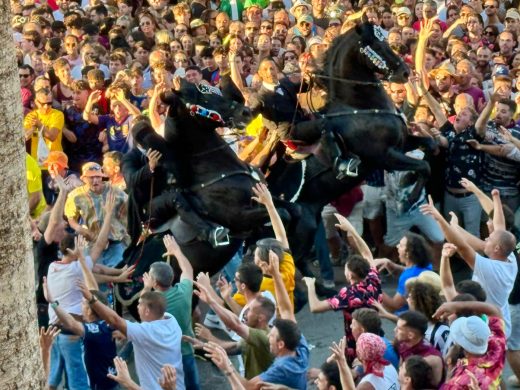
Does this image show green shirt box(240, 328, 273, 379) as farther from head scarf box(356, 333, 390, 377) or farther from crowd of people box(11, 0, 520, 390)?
head scarf box(356, 333, 390, 377)

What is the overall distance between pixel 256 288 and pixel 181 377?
785mm

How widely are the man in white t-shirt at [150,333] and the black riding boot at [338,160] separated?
404cm

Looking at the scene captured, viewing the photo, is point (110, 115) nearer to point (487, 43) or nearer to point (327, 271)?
point (327, 271)

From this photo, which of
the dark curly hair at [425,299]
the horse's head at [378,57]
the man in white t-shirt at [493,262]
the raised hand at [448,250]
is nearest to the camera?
the dark curly hair at [425,299]

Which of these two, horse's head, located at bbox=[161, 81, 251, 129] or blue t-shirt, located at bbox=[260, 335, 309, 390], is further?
horse's head, located at bbox=[161, 81, 251, 129]

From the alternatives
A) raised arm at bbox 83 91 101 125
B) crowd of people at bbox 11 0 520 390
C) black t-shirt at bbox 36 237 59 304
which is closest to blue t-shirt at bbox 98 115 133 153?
crowd of people at bbox 11 0 520 390

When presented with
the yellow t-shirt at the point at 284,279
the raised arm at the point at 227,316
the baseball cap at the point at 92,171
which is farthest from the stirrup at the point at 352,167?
the raised arm at the point at 227,316

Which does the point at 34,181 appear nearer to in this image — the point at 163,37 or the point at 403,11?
the point at 163,37

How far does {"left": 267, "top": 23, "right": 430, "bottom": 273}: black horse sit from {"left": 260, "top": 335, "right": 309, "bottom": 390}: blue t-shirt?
4.72 meters

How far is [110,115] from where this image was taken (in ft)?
52.4

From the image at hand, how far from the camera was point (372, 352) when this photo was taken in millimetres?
8836

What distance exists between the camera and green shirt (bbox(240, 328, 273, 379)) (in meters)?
9.58

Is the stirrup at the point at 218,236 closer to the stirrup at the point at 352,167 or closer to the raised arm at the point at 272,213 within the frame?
the raised arm at the point at 272,213

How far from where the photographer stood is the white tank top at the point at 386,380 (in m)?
8.83
